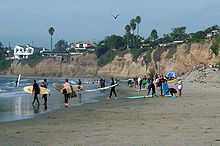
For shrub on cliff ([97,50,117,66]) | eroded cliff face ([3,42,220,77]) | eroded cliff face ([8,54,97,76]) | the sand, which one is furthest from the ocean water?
eroded cliff face ([8,54,97,76])

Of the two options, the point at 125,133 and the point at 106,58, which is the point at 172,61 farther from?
the point at 125,133

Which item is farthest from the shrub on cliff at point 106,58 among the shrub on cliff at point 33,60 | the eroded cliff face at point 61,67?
the shrub on cliff at point 33,60

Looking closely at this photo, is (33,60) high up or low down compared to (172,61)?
up

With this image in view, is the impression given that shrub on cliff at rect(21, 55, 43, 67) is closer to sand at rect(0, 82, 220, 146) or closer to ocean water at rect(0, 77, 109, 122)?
ocean water at rect(0, 77, 109, 122)

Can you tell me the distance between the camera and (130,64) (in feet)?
434

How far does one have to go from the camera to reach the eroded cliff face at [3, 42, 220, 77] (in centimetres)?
10750

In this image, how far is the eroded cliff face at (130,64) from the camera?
108m

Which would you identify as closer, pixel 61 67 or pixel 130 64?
pixel 130 64

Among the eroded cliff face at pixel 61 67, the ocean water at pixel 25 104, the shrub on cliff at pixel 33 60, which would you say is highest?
the shrub on cliff at pixel 33 60

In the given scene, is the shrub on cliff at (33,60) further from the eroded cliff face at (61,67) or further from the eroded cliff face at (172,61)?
the eroded cliff face at (172,61)

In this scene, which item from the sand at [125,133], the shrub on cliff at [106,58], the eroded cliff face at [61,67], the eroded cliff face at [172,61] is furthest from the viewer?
the eroded cliff face at [61,67]

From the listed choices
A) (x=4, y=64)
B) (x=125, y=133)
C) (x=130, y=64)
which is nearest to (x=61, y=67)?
(x=4, y=64)

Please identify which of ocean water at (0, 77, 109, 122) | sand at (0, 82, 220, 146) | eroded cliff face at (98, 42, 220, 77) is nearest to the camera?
sand at (0, 82, 220, 146)

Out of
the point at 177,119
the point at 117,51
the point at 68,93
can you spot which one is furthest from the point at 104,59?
the point at 177,119
